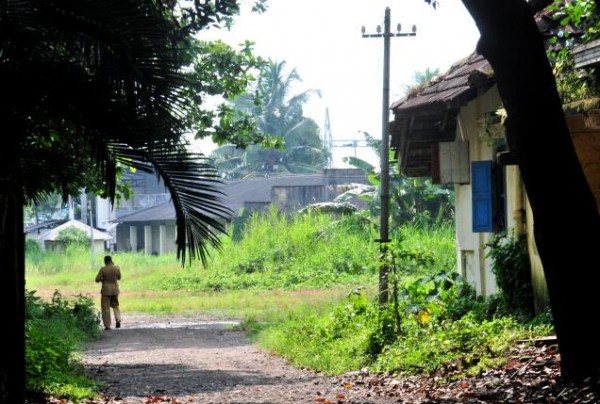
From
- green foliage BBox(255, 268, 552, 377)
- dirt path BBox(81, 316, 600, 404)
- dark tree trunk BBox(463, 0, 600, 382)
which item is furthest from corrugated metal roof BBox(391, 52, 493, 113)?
dark tree trunk BBox(463, 0, 600, 382)

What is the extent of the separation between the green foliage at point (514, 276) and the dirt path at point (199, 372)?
272 cm

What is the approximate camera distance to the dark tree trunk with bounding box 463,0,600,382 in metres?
8.57

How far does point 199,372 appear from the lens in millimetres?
14828

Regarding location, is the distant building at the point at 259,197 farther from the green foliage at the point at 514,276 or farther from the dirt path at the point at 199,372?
the green foliage at the point at 514,276

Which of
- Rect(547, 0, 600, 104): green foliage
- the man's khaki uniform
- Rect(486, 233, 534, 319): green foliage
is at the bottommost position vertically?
the man's khaki uniform

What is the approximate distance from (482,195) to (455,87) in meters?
1.75

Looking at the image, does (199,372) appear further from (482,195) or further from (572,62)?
(572,62)

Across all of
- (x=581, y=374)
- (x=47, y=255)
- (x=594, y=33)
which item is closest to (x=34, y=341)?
(x=581, y=374)

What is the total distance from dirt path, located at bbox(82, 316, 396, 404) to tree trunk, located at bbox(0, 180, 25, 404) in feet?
8.80

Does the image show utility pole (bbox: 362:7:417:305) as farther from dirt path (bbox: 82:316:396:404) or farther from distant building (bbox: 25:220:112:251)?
distant building (bbox: 25:220:112:251)

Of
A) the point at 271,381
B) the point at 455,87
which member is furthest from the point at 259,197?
the point at 271,381

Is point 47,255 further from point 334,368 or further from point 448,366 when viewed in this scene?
point 448,366

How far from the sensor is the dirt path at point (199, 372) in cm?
1147

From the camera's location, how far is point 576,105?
1214 centimetres
